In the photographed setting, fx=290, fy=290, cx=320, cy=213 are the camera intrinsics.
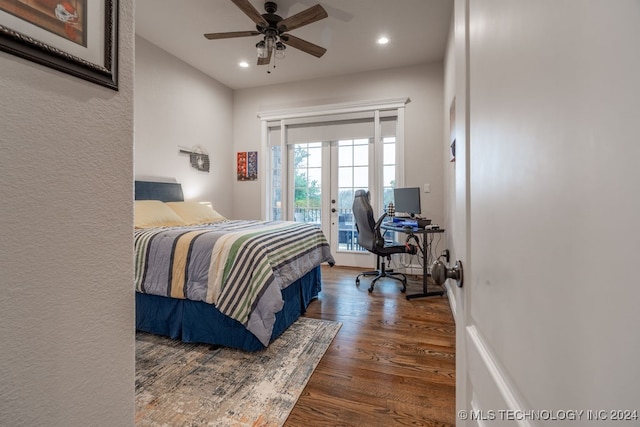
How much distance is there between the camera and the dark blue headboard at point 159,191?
3321 millimetres

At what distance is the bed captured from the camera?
1.92 meters

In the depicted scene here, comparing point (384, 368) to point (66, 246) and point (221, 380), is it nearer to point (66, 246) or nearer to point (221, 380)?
point (221, 380)

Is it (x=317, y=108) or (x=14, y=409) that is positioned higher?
(x=317, y=108)

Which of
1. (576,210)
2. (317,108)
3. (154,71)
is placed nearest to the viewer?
(576,210)

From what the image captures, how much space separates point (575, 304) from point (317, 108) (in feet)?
15.3

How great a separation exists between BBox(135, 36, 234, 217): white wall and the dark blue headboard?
141mm

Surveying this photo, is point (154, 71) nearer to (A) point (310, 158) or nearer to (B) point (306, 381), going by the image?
(A) point (310, 158)

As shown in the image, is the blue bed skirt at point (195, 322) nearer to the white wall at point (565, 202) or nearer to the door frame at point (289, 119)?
the white wall at point (565, 202)

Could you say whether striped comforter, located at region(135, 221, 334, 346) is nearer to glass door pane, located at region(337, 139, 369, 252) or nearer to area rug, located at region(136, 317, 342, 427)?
area rug, located at region(136, 317, 342, 427)

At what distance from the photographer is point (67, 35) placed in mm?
628

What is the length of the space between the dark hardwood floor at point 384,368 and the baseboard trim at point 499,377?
109 cm

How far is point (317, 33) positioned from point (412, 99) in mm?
1653

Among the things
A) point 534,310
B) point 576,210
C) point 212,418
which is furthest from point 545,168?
point 212,418

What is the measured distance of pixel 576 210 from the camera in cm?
28
